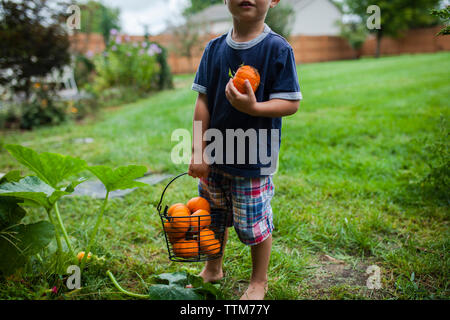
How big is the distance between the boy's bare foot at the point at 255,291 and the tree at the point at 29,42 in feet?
17.6

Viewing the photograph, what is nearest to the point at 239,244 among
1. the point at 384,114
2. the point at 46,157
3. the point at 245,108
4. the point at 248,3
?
the point at 245,108

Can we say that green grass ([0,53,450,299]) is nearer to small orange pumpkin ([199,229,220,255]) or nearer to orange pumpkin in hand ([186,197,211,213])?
small orange pumpkin ([199,229,220,255])

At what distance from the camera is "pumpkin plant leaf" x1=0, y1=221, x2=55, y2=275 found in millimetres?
1390

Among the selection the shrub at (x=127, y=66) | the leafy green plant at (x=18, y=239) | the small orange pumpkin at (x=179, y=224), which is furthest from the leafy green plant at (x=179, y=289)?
the shrub at (x=127, y=66)

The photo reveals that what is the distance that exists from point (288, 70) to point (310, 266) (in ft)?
3.39

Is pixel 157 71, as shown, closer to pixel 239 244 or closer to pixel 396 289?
pixel 239 244

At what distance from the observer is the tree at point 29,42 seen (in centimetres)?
504

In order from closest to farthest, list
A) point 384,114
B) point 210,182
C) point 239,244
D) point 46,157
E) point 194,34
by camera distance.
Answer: point 46,157 < point 210,182 < point 239,244 < point 384,114 < point 194,34

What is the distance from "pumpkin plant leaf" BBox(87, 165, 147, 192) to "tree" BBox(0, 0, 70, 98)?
4.78 m

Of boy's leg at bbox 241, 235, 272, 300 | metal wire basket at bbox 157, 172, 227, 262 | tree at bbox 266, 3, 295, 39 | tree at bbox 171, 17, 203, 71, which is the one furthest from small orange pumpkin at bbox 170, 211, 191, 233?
tree at bbox 171, 17, 203, 71

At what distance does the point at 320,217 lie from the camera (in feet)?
7.04

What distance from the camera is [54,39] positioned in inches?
221

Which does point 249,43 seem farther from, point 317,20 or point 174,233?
point 317,20

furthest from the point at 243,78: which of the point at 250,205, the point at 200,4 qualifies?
the point at 200,4
